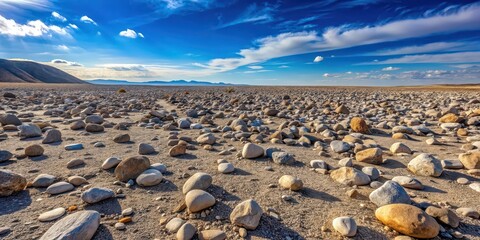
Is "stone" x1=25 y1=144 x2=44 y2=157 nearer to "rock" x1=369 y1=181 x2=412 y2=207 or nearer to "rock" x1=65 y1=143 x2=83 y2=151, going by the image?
"rock" x1=65 y1=143 x2=83 y2=151

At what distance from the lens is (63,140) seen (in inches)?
139

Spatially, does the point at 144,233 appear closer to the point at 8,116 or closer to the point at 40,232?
the point at 40,232

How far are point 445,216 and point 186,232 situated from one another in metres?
1.53

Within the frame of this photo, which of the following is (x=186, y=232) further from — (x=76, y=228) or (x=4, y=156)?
(x=4, y=156)

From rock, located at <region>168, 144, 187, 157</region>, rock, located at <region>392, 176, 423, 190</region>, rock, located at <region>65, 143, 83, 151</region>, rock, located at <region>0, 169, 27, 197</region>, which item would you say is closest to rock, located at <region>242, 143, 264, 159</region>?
rock, located at <region>168, 144, 187, 157</region>

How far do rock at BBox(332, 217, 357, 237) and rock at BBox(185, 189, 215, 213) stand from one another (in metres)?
0.78

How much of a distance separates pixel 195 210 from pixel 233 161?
3.81ft

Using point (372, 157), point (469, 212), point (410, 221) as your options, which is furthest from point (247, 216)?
point (372, 157)

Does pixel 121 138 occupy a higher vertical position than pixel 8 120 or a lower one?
lower

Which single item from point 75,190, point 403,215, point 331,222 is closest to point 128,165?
point 75,190

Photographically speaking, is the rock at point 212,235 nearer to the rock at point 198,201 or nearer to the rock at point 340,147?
the rock at point 198,201

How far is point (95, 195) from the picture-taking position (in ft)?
5.82

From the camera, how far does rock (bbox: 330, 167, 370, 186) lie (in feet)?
7.03

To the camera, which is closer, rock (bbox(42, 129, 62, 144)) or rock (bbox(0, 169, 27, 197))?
rock (bbox(0, 169, 27, 197))
